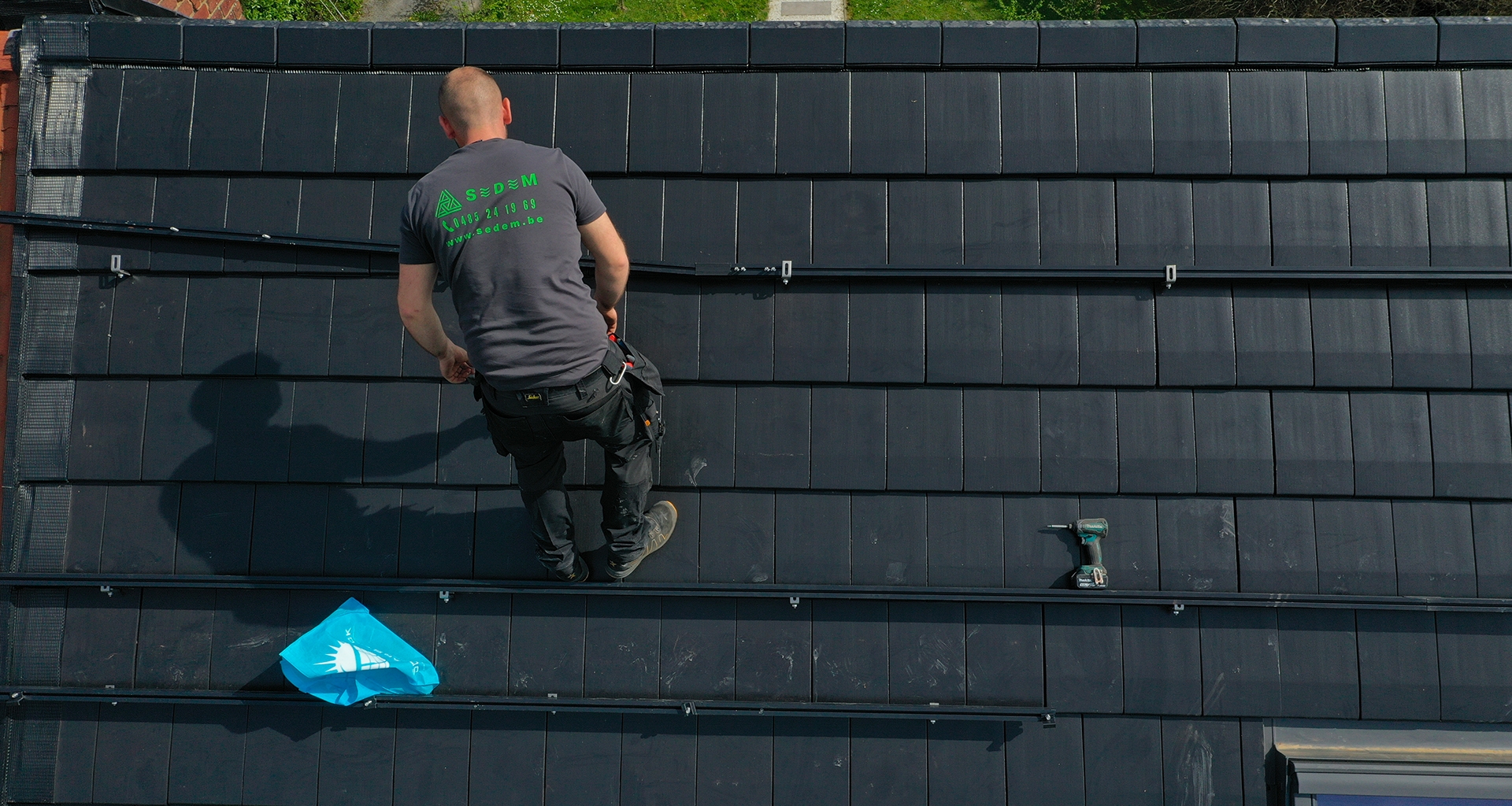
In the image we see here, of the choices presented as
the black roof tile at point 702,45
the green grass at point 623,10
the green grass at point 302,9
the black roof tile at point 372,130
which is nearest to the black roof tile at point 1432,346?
the black roof tile at point 702,45

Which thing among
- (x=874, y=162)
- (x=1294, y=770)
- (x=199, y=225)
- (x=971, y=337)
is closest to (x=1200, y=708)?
(x=1294, y=770)

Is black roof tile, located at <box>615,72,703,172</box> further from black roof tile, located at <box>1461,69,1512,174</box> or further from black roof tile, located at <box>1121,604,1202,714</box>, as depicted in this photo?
black roof tile, located at <box>1461,69,1512,174</box>

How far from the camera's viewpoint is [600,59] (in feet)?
11.5

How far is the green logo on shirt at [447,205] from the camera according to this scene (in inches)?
102

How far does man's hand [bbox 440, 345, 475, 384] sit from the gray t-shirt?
11.0 inches

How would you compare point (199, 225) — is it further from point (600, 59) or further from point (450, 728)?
point (450, 728)

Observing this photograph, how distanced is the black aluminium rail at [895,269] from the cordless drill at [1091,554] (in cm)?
101

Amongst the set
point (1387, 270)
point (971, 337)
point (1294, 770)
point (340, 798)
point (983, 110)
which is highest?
point (983, 110)

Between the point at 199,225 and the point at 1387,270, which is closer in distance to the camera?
the point at 1387,270

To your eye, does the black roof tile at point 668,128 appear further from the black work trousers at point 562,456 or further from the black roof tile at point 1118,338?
the black roof tile at point 1118,338

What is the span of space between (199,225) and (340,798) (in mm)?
2509

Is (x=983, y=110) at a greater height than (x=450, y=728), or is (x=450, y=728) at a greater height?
Result: (x=983, y=110)

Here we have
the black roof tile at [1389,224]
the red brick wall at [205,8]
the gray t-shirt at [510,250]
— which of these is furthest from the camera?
the red brick wall at [205,8]

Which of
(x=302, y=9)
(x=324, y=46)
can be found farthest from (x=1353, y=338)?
(x=302, y=9)
